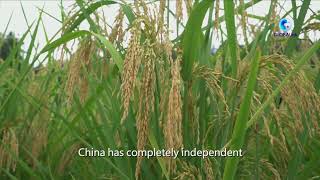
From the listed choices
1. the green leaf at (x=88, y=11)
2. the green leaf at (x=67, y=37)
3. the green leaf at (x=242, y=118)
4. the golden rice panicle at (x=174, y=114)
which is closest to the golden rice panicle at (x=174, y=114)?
the golden rice panicle at (x=174, y=114)

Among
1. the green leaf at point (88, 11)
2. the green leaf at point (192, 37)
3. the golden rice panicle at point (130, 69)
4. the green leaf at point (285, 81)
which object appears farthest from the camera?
the green leaf at point (88, 11)

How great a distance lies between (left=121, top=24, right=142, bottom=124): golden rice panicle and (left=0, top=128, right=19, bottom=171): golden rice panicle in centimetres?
79

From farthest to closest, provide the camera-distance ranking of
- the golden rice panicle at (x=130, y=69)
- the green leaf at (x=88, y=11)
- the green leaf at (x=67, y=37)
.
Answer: the green leaf at (x=88, y=11) < the green leaf at (x=67, y=37) < the golden rice panicle at (x=130, y=69)

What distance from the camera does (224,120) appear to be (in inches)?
55.9

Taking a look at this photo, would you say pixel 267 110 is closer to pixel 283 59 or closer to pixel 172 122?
pixel 283 59

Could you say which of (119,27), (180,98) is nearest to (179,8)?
(119,27)

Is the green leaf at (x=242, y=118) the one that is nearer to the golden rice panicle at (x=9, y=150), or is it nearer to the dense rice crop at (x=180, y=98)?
the dense rice crop at (x=180, y=98)

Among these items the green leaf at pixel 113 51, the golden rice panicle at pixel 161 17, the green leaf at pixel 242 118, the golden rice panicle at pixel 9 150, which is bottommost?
the golden rice panicle at pixel 9 150

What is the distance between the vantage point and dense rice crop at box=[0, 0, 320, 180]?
108cm

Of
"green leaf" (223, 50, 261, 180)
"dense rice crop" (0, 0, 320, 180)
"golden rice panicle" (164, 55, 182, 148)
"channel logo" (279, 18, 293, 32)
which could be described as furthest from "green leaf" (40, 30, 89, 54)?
"channel logo" (279, 18, 293, 32)

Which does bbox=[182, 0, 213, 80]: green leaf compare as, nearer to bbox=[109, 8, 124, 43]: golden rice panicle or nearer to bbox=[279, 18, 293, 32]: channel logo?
bbox=[109, 8, 124, 43]: golden rice panicle

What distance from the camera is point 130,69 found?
98cm

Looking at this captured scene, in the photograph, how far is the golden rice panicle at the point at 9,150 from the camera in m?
1.64

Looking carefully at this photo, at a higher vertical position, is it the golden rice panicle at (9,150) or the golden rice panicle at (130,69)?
the golden rice panicle at (130,69)
